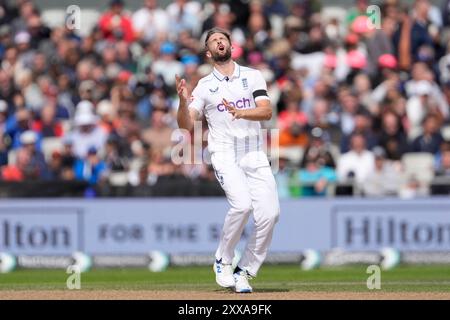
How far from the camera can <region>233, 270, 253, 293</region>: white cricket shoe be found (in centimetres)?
1243

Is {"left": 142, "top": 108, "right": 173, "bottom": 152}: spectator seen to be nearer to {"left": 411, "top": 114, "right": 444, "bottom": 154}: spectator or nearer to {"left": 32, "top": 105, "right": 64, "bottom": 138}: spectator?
{"left": 32, "top": 105, "right": 64, "bottom": 138}: spectator

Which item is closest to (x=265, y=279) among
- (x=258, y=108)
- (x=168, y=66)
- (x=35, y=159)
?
(x=258, y=108)

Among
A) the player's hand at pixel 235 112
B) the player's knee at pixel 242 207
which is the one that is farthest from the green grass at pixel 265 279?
the player's hand at pixel 235 112

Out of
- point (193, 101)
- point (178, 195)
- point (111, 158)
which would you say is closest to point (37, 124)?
point (111, 158)

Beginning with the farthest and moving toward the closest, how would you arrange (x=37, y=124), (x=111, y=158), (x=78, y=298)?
1. (x=37, y=124)
2. (x=111, y=158)
3. (x=78, y=298)

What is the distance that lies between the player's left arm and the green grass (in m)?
2.03

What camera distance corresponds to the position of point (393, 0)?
23266mm

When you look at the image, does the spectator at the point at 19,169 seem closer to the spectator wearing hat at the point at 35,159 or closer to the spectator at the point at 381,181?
the spectator wearing hat at the point at 35,159

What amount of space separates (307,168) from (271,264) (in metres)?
1.72

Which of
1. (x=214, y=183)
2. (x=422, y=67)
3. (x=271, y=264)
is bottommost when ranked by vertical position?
(x=271, y=264)

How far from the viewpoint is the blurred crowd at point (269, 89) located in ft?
67.2

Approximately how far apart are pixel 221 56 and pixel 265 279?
4.60 metres

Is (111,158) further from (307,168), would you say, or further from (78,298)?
(78,298)

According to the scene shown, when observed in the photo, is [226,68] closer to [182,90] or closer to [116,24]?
[182,90]
